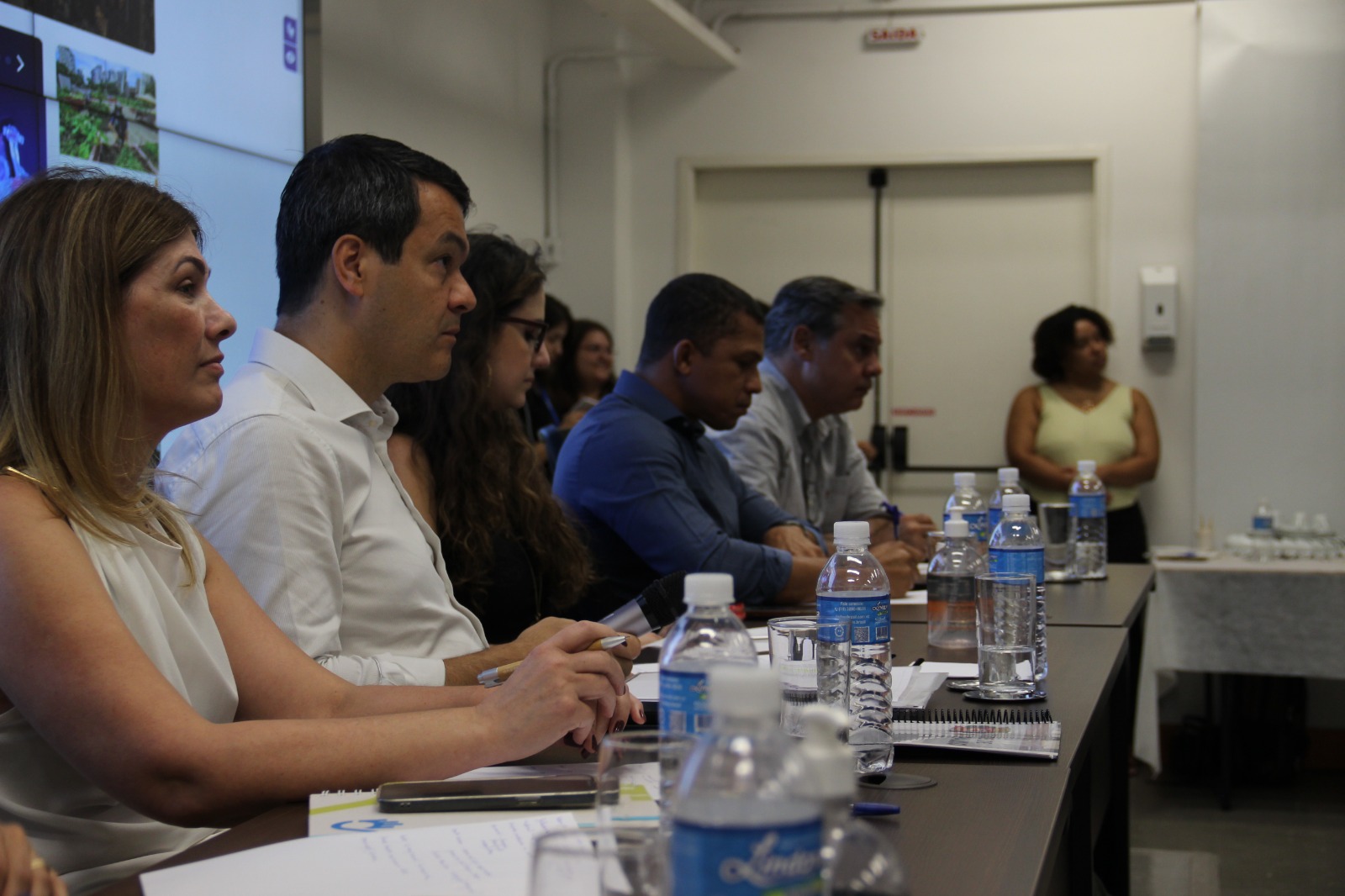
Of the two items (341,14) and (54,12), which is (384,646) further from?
(341,14)

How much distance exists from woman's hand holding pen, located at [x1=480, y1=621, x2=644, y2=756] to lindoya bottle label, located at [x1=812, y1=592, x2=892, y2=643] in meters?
0.22

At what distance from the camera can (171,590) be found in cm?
133

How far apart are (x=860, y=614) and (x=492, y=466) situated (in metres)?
1.01

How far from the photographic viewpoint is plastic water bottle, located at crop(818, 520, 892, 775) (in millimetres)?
1280

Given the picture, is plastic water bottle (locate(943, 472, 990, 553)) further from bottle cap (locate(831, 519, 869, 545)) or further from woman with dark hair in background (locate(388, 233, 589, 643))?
bottle cap (locate(831, 519, 869, 545))

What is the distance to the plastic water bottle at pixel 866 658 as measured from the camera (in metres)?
1.28

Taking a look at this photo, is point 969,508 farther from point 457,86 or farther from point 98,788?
point 457,86

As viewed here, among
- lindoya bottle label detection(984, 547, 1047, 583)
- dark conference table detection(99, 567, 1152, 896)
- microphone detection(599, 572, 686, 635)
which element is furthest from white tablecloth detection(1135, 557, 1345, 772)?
microphone detection(599, 572, 686, 635)

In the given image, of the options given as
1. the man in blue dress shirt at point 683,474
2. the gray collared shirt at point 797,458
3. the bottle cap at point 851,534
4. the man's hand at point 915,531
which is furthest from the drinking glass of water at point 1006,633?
the gray collared shirt at point 797,458

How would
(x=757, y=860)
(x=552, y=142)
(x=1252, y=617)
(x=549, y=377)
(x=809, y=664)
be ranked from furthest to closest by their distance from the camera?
(x=552, y=142) → (x=549, y=377) → (x=1252, y=617) → (x=809, y=664) → (x=757, y=860)

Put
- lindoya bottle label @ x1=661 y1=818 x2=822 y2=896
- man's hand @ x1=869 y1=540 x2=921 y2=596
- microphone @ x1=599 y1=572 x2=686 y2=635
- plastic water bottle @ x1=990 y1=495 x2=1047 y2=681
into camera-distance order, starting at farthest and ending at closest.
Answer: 1. man's hand @ x1=869 y1=540 x2=921 y2=596
2. plastic water bottle @ x1=990 y1=495 x2=1047 y2=681
3. microphone @ x1=599 y1=572 x2=686 y2=635
4. lindoya bottle label @ x1=661 y1=818 x2=822 y2=896

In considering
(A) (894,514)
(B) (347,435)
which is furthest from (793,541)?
(B) (347,435)

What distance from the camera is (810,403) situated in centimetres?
362

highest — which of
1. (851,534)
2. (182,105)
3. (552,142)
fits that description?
(552,142)
